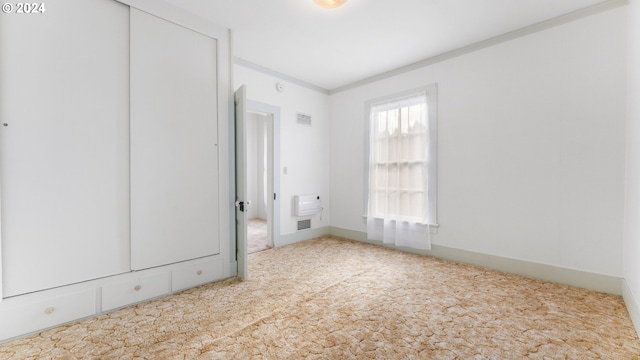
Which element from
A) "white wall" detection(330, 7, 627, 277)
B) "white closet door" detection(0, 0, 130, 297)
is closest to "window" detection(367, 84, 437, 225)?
"white wall" detection(330, 7, 627, 277)

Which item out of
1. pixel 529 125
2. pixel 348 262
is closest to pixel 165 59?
pixel 348 262

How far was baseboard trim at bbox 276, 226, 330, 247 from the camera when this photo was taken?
4.37 m

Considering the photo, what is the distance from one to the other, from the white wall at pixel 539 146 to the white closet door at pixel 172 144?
2.86 meters

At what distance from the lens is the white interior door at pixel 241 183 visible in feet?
9.48

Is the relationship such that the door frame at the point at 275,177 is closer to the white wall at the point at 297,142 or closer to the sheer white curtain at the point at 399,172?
the white wall at the point at 297,142

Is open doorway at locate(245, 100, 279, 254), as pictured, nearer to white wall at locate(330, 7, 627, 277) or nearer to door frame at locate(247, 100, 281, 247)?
door frame at locate(247, 100, 281, 247)

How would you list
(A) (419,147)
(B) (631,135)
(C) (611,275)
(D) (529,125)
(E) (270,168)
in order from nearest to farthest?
1. (B) (631,135)
2. (C) (611,275)
3. (D) (529,125)
4. (A) (419,147)
5. (E) (270,168)

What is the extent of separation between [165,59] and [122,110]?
0.64 m

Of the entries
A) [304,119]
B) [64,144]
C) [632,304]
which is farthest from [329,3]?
[632,304]

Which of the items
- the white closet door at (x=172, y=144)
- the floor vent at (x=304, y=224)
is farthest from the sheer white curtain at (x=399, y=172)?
the white closet door at (x=172, y=144)

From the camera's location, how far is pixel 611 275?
99.4 inches

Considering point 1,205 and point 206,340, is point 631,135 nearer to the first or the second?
point 206,340

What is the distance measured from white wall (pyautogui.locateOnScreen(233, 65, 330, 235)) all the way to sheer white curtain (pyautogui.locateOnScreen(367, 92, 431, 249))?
0.96m

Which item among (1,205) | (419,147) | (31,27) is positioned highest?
(31,27)
